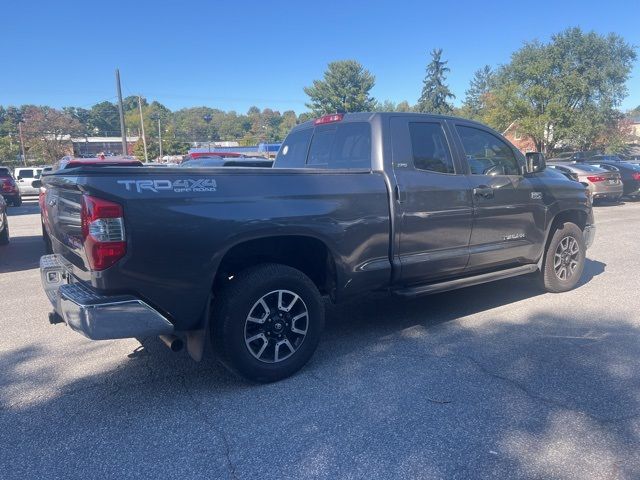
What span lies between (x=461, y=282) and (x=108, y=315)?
3.22 metres

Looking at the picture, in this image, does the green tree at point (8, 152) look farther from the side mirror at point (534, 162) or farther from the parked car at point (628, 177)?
the side mirror at point (534, 162)

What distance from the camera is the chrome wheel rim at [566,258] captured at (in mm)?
5957

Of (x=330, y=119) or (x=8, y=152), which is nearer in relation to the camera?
(x=330, y=119)

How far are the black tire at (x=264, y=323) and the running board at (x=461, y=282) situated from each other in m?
0.97

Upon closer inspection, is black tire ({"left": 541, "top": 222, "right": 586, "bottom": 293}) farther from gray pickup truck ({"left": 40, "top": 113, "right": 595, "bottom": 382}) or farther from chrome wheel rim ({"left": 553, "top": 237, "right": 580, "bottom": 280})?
gray pickup truck ({"left": 40, "top": 113, "right": 595, "bottom": 382})

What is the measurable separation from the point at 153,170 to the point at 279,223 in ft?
3.05

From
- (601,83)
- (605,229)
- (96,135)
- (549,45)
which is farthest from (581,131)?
(96,135)

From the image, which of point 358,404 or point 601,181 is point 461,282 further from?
point 601,181

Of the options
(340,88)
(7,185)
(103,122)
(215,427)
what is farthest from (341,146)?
(103,122)

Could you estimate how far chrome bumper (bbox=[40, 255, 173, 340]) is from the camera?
3.02m

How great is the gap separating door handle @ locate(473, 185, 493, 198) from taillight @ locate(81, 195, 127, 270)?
331 cm

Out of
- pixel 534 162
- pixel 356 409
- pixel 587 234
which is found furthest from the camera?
pixel 587 234

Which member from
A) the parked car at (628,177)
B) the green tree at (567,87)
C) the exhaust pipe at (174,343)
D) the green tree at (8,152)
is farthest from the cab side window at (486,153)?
the green tree at (8,152)

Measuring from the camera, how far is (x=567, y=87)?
39.1 meters
